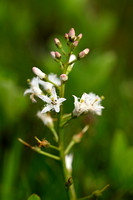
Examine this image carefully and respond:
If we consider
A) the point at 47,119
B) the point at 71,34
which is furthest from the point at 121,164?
the point at 71,34

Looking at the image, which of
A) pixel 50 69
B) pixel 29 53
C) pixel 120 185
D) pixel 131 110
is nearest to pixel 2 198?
pixel 120 185

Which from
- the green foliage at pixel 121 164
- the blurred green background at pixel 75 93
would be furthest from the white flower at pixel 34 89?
the green foliage at pixel 121 164

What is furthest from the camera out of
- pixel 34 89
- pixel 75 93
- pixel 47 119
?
pixel 75 93

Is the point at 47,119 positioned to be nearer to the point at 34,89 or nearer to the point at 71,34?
the point at 34,89

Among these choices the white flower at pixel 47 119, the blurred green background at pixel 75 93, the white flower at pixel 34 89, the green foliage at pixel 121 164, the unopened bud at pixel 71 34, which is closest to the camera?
the unopened bud at pixel 71 34

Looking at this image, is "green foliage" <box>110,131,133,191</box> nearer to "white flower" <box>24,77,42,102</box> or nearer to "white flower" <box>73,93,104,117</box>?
"white flower" <box>73,93,104,117</box>

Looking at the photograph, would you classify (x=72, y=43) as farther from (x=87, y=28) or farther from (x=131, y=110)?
(x=87, y=28)

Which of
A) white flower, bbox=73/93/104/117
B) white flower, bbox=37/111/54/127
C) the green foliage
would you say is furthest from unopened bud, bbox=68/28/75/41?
the green foliage

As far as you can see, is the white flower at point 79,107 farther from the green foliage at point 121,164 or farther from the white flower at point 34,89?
the green foliage at point 121,164
